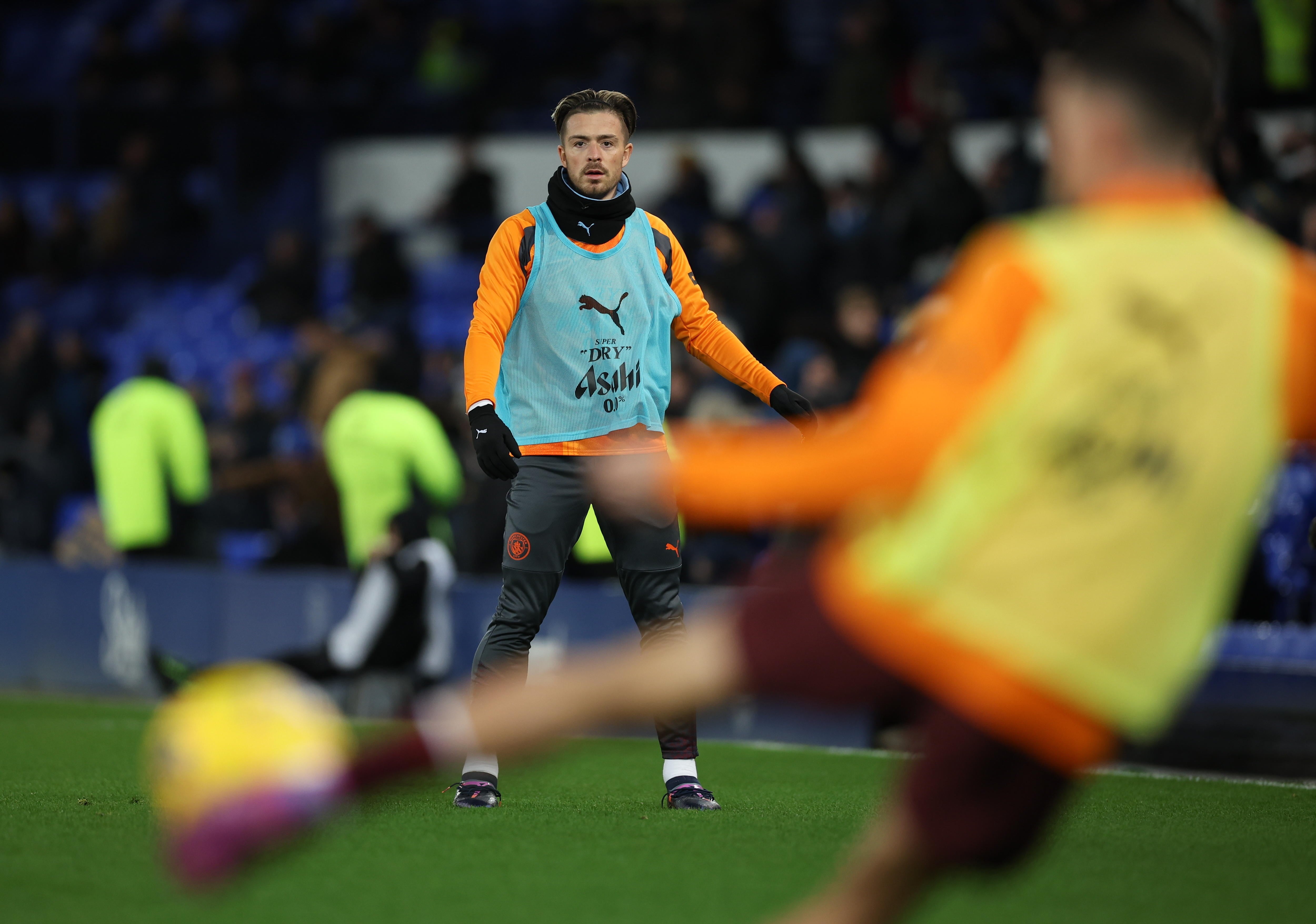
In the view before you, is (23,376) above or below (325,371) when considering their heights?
below

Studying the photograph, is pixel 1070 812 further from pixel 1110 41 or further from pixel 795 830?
pixel 1110 41

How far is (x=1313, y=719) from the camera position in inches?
297

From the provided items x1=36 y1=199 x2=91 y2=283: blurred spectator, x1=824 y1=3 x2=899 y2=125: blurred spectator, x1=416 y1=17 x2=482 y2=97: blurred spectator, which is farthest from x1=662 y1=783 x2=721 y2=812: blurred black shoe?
x1=36 y1=199 x2=91 y2=283: blurred spectator

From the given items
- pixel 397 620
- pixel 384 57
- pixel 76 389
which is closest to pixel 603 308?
pixel 397 620

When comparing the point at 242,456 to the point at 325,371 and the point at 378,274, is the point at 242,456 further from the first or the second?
the point at 378,274

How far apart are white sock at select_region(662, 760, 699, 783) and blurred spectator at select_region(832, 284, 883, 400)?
536 centimetres

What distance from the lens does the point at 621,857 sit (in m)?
4.98

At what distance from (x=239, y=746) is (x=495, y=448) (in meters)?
2.46

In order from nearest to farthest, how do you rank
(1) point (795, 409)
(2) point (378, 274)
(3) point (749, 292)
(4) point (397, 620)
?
1. (1) point (795, 409)
2. (4) point (397, 620)
3. (3) point (749, 292)
4. (2) point (378, 274)

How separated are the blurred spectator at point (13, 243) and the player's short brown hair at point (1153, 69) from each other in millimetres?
17036

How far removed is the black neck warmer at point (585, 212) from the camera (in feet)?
19.5

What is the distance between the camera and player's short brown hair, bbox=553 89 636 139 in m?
5.95

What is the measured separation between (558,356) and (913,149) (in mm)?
8889

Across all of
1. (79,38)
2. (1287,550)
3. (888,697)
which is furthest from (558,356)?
(79,38)
